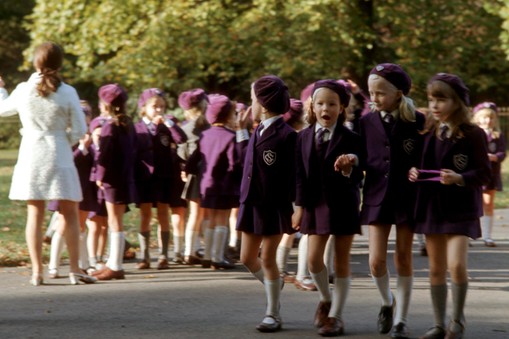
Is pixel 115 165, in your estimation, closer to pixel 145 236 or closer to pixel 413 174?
pixel 145 236

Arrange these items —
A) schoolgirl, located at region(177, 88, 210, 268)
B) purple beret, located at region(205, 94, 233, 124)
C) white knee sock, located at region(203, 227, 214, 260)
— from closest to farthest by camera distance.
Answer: purple beret, located at region(205, 94, 233, 124)
white knee sock, located at region(203, 227, 214, 260)
schoolgirl, located at region(177, 88, 210, 268)

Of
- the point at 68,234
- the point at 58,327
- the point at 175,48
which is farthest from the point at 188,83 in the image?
the point at 58,327

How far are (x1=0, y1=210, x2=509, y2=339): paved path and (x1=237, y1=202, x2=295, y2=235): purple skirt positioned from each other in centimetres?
69

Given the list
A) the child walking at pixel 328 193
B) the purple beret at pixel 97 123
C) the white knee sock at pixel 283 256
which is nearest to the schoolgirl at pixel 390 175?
the child walking at pixel 328 193

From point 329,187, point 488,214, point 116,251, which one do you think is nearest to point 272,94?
point 329,187

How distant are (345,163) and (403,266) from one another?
0.81 meters

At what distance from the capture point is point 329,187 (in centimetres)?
774

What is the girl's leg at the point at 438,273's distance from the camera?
292 inches

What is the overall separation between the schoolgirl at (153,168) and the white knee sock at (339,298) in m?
3.95

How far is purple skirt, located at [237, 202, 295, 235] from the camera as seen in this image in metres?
7.91

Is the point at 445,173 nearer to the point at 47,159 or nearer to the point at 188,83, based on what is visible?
the point at 47,159

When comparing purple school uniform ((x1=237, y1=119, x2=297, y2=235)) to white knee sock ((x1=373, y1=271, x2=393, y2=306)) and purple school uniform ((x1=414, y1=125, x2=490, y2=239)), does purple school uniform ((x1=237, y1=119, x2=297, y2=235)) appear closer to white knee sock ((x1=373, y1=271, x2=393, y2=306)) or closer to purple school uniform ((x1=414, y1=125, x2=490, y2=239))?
white knee sock ((x1=373, y1=271, x2=393, y2=306))

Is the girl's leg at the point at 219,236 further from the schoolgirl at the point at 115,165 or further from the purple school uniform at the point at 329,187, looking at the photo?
the purple school uniform at the point at 329,187

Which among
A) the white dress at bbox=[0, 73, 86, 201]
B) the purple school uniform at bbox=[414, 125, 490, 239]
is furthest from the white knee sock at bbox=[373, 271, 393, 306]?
the white dress at bbox=[0, 73, 86, 201]
